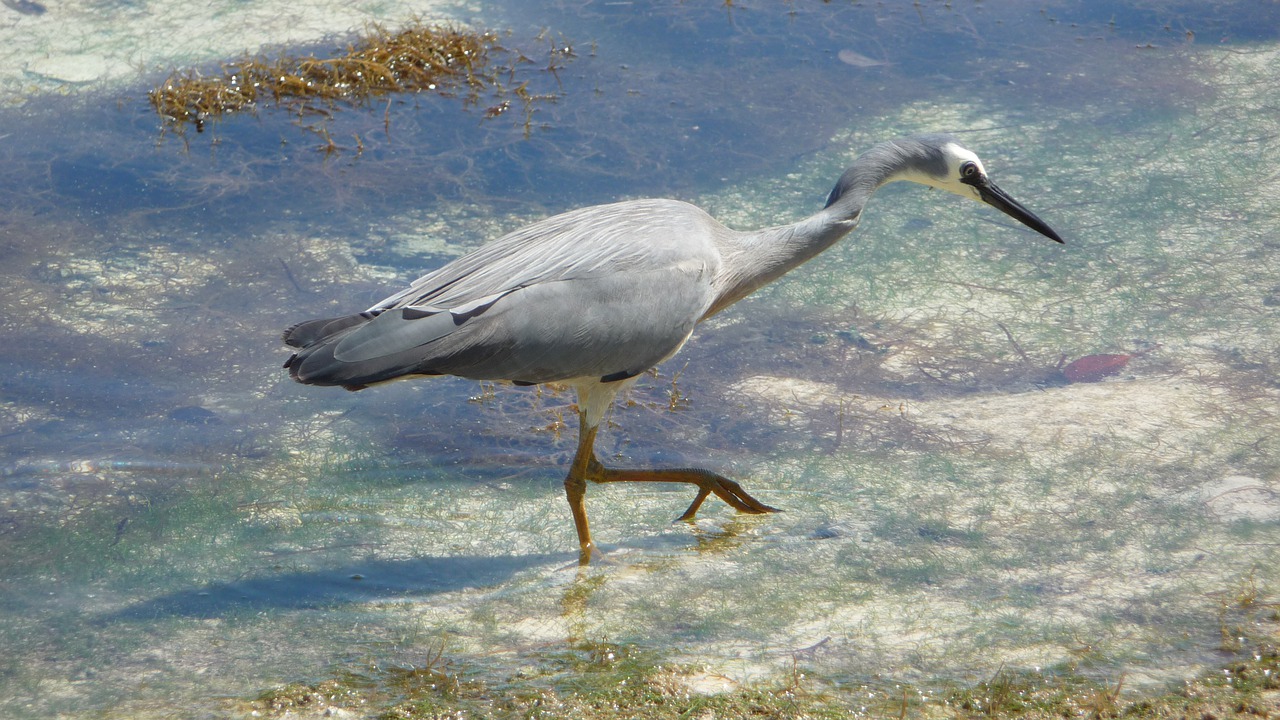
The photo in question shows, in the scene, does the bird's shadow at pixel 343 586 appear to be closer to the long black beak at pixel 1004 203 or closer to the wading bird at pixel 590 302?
the wading bird at pixel 590 302

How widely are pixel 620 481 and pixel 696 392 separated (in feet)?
3.33

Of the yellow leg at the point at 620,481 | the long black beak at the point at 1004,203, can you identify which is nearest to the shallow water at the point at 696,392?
the yellow leg at the point at 620,481

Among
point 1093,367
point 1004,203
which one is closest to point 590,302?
point 1004,203

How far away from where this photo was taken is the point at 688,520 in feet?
15.8

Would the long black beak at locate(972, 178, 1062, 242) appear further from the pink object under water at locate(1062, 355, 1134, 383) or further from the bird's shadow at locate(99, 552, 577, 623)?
the bird's shadow at locate(99, 552, 577, 623)

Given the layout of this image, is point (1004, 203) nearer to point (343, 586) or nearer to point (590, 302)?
point (590, 302)

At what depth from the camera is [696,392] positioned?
18.4ft

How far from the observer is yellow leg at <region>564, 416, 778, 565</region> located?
4.59 meters

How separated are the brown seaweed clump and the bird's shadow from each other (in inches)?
165

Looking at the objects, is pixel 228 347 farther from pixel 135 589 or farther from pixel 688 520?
pixel 688 520

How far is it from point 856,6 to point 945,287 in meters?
3.81

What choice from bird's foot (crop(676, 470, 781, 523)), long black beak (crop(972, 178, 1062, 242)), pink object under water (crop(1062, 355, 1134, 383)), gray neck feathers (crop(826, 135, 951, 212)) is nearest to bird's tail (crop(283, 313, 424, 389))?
bird's foot (crop(676, 470, 781, 523))

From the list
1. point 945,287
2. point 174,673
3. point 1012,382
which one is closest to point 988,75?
point 945,287

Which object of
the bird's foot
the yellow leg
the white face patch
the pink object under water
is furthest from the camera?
the pink object under water
